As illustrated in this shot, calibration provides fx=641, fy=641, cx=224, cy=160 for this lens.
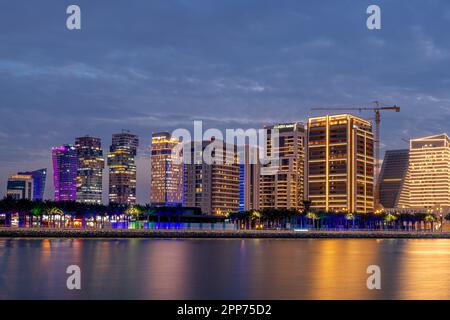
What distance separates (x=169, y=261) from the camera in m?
85.5

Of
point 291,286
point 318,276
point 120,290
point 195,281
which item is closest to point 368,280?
point 318,276

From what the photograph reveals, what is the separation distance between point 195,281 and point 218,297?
11869 millimetres

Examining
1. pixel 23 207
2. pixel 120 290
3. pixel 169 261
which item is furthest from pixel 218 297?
pixel 23 207
